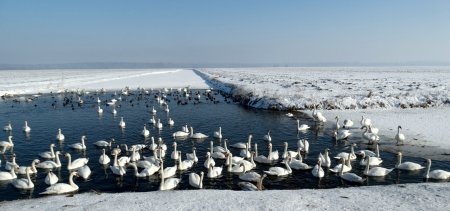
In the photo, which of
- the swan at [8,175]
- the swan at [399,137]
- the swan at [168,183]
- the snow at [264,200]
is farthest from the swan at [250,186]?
the swan at [399,137]

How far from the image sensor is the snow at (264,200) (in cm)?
1241

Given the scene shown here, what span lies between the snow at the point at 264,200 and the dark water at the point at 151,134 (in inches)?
73.3

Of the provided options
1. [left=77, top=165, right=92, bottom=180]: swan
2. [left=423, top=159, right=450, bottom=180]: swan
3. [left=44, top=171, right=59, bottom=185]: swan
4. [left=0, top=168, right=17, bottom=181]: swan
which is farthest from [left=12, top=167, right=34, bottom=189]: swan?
[left=423, top=159, right=450, bottom=180]: swan

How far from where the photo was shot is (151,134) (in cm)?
2712

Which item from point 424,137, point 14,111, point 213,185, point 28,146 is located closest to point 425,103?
point 424,137

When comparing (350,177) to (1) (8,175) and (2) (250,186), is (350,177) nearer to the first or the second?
(2) (250,186)

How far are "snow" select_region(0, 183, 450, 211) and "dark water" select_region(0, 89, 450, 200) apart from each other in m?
1.86

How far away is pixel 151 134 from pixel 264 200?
51.0 feet

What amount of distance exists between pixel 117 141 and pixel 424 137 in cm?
1858

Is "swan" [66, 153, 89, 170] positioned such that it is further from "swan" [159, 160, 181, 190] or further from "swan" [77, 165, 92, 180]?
"swan" [159, 160, 181, 190]

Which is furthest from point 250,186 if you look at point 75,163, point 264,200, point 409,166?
point 75,163

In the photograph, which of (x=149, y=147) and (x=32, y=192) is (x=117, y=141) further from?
(x=32, y=192)

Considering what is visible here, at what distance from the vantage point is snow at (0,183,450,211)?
40.7 ft

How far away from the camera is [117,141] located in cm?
2478
